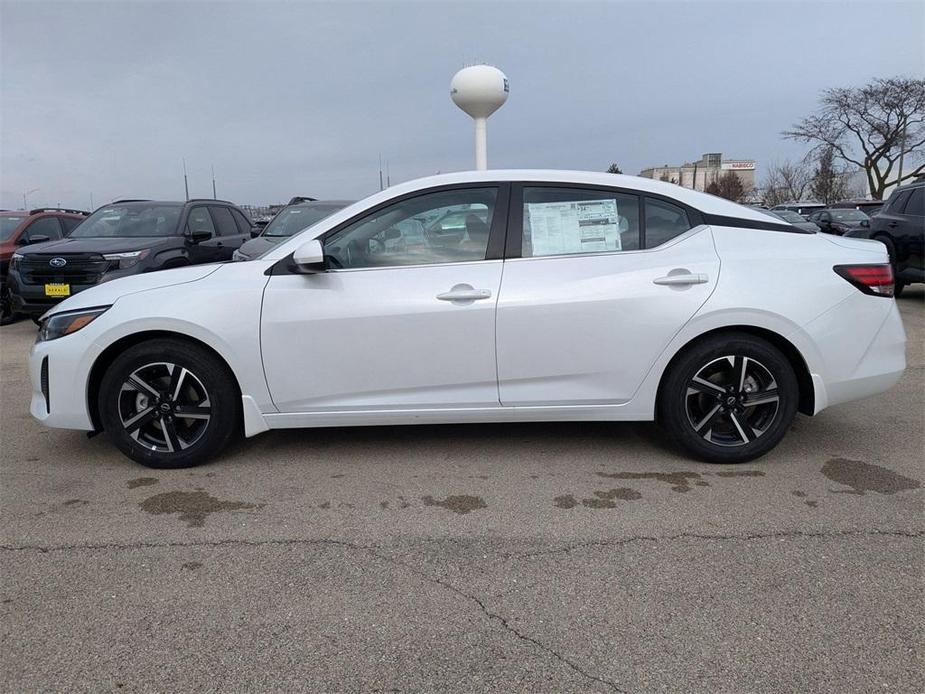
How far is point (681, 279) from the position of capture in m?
3.69

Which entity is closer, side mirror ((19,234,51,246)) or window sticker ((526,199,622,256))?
window sticker ((526,199,622,256))

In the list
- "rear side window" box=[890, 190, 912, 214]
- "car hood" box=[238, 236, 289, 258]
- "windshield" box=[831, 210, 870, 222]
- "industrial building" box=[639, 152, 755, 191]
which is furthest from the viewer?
"industrial building" box=[639, 152, 755, 191]

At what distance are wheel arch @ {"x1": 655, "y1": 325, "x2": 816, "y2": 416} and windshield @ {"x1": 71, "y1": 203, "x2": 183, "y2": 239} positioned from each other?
7113 millimetres

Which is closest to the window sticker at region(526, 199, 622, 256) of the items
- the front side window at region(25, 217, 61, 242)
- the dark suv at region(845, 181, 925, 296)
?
the dark suv at region(845, 181, 925, 296)

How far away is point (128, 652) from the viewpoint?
2287 millimetres

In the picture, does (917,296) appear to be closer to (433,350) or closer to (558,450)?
(558,450)

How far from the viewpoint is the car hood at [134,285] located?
12.6 ft

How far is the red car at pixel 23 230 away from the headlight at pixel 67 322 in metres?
6.86

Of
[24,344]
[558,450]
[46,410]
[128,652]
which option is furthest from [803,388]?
[24,344]

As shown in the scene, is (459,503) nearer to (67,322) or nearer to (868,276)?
(67,322)

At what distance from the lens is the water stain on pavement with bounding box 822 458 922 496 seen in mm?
3533

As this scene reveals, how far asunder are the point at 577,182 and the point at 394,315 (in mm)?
1309

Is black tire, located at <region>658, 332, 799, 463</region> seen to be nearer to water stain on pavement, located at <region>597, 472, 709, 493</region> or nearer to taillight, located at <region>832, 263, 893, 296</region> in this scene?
water stain on pavement, located at <region>597, 472, 709, 493</region>

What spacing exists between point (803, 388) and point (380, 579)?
8.65 ft
